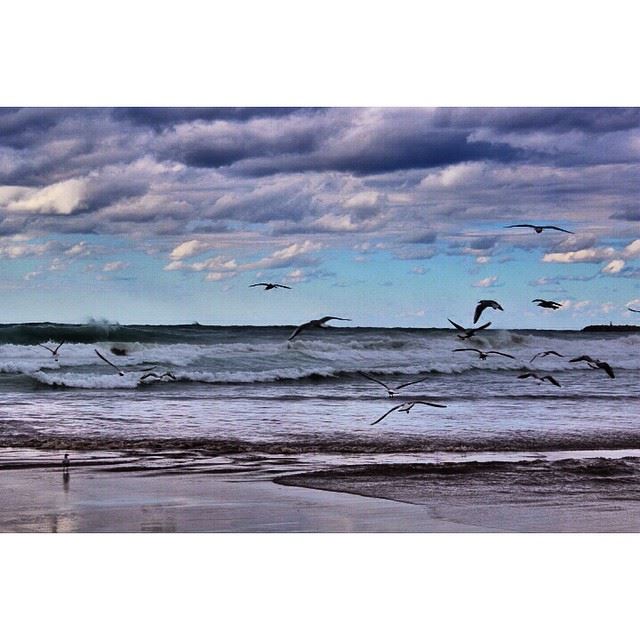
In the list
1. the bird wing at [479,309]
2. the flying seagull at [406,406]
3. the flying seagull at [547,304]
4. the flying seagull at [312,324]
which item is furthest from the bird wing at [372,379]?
the flying seagull at [547,304]

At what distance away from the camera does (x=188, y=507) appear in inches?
194

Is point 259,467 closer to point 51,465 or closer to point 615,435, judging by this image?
point 51,465

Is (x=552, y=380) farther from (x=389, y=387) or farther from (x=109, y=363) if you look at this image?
(x=109, y=363)

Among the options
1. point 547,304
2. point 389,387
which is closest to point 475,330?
point 547,304

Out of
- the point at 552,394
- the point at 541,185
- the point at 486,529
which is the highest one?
the point at 541,185

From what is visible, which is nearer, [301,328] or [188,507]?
[188,507]

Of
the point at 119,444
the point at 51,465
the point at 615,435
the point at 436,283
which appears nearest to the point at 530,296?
the point at 436,283

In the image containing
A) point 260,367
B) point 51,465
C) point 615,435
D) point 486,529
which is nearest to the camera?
point 486,529

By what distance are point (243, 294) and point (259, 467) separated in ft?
3.22

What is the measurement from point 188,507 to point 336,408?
1.10 meters

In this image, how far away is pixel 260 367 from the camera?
20.4ft

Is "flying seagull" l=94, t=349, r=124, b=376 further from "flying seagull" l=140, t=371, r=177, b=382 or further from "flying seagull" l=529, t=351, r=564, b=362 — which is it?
"flying seagull" l=529, t=351, r=564, b=362

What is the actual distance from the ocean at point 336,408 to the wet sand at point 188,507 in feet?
0.57

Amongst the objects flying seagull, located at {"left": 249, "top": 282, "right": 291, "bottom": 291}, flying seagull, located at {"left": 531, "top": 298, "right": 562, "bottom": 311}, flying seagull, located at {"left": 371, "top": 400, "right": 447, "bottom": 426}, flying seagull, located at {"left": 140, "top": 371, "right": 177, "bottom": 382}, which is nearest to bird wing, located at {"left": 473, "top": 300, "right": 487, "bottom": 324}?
flying seagull, located at {"left": 531, "top": 298, "right": 562, "bottom": 311}
